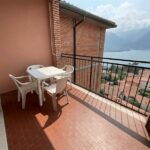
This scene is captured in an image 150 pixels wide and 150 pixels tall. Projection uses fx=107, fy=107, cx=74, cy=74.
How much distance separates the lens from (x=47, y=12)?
2.94 m

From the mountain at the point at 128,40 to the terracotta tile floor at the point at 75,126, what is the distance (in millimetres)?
5718

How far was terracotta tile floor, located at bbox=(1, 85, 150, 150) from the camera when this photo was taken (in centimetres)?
141

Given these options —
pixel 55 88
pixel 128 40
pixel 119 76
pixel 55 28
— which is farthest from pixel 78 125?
pixel 128 40

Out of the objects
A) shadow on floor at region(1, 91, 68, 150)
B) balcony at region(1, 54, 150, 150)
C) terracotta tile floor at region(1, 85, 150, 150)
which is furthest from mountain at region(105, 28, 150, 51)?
shadow on floor at region(1, 91, 68, 150)

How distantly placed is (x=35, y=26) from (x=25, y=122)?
Answer: 237 centimetres

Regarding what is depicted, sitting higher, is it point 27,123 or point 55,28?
point 55,28

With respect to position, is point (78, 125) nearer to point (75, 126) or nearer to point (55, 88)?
point (75, 126)

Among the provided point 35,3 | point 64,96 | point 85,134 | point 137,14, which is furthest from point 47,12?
point 137,14

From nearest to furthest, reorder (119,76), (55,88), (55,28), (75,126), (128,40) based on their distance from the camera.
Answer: (75,126) < (55,88) < (119,76) < (55,28) < (128,40)

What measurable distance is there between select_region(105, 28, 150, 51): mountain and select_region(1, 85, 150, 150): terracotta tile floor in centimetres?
572

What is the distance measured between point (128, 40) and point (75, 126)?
31.3ft

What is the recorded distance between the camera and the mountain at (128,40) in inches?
290

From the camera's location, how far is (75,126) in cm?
172

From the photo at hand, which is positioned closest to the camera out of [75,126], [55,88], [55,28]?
[75,126]
